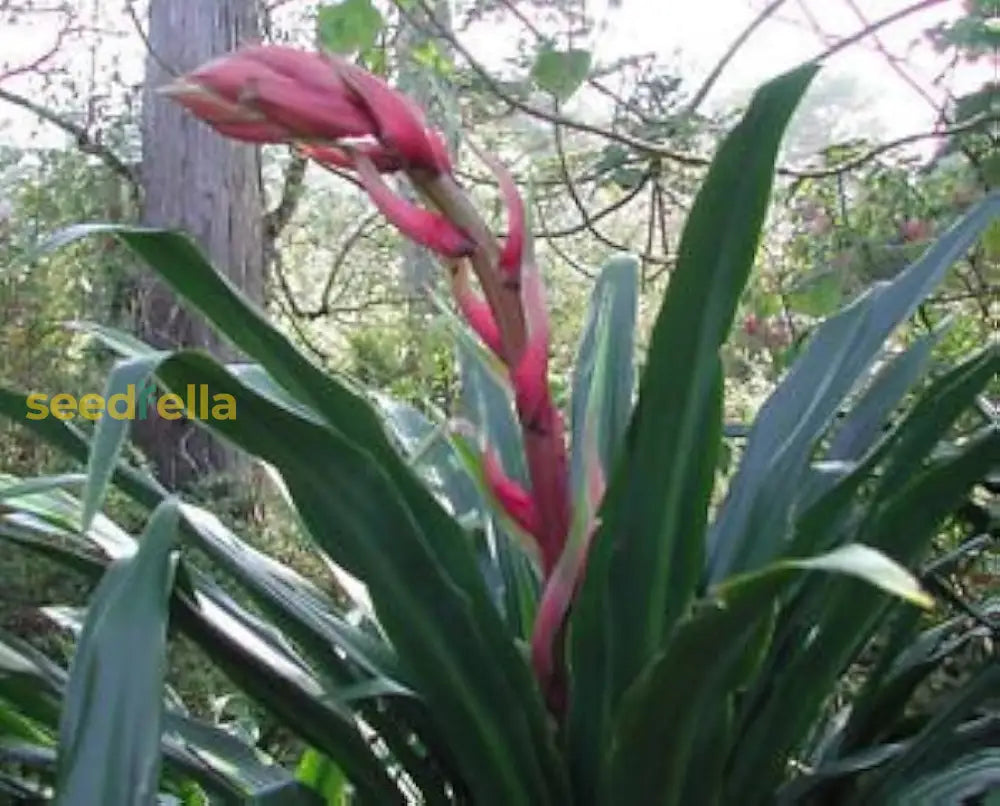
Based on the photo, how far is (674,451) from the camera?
767 mm

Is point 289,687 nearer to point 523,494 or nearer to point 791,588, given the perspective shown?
point 523,494

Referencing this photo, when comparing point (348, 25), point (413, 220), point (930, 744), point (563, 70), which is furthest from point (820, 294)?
point (413, 220)

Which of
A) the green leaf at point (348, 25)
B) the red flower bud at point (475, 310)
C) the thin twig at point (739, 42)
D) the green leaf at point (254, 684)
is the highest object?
the thin twig at point (739, 42)

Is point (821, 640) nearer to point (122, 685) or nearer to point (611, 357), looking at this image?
point (611, 357)

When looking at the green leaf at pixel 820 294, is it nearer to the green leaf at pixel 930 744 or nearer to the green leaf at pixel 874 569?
the green leaf at pixel 930 744

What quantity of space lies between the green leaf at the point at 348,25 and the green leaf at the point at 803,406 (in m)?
0.47

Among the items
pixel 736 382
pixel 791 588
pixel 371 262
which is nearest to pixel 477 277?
pixel 791 588

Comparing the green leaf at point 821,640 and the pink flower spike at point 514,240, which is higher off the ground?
the pink flower spike at point 514,240

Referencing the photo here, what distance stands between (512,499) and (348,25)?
537 millimetres

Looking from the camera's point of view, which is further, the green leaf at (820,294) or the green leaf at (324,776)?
the green leaf at (820,294)

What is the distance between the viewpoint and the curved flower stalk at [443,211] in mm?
727

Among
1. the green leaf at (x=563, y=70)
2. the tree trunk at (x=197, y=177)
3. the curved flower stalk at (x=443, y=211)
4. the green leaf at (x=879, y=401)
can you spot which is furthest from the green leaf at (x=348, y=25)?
the tree trunk at (x=197, y=177)

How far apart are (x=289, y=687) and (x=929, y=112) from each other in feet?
4.02

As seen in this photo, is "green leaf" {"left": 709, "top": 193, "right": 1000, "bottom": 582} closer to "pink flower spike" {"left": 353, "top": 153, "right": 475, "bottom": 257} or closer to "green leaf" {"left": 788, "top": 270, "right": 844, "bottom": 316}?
"pink flower spike" {"left": 353, "top": 153, "right": 475, "bottom": 257}
